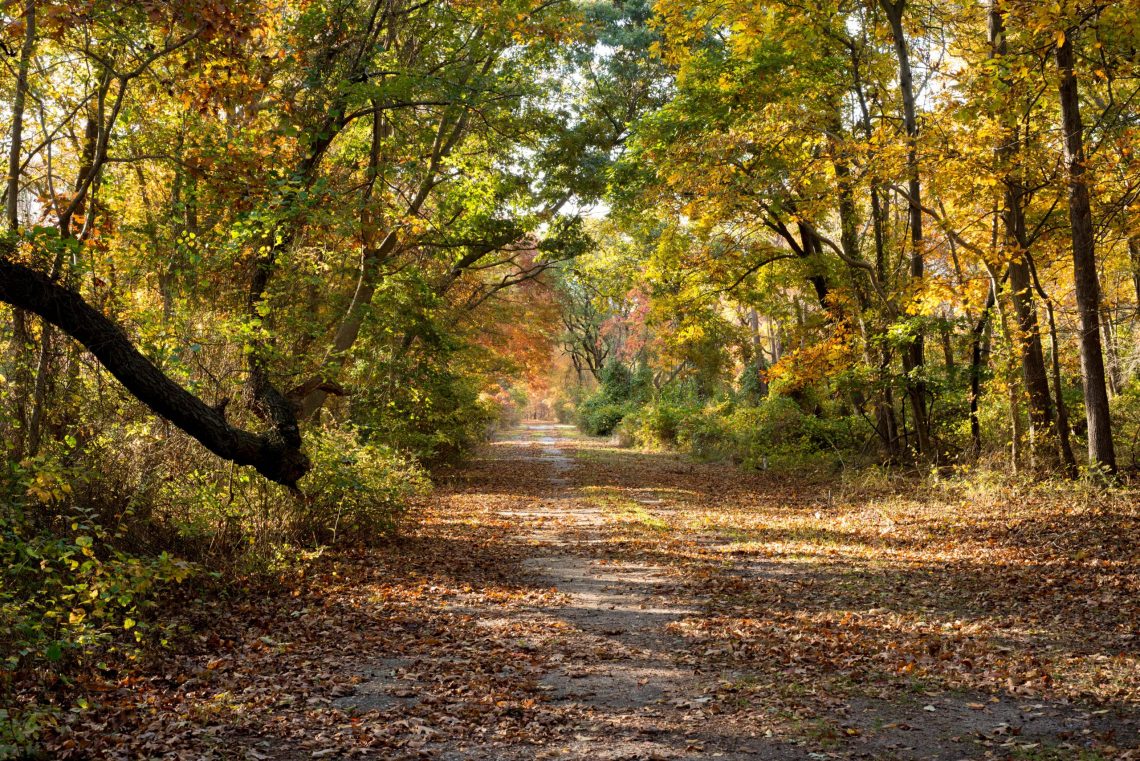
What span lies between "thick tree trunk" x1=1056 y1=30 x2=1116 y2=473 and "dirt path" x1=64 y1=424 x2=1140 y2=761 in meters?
1.50

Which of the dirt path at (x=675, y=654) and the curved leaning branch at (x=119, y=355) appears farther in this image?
the curved leaning branch at (x=119, y=355)

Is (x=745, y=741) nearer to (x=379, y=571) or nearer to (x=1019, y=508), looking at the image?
(x=379, y=571)

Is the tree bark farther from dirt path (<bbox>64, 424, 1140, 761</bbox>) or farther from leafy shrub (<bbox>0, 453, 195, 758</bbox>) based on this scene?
leafy shrub (<bbox>0, 453, 195, 758</bbox>)

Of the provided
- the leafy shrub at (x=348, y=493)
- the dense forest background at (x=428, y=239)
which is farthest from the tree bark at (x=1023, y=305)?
the leafy shrub at (x=348, y=493)

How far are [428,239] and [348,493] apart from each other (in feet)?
27.4

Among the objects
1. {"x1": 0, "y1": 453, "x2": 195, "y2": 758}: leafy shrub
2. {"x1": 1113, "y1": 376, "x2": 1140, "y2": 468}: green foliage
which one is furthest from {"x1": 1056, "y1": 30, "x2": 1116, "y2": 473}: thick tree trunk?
{"x1": 0, "y1": 453, "x2": 195, "y2": 758}: leafy shrub

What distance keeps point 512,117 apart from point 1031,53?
9.40 meters

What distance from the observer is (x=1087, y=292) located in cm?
1095

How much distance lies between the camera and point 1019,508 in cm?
1120

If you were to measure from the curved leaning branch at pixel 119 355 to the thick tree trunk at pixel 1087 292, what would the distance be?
10362mm

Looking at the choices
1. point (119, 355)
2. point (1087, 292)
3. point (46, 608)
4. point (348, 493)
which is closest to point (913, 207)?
point (1087, 292)

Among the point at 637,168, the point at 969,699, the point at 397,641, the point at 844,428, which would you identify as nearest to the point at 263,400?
the point at 397,641

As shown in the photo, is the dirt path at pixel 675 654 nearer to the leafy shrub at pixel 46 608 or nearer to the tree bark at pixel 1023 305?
the leafy shrub at pixel 46 608

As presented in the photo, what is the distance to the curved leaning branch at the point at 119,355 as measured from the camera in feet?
18.2
